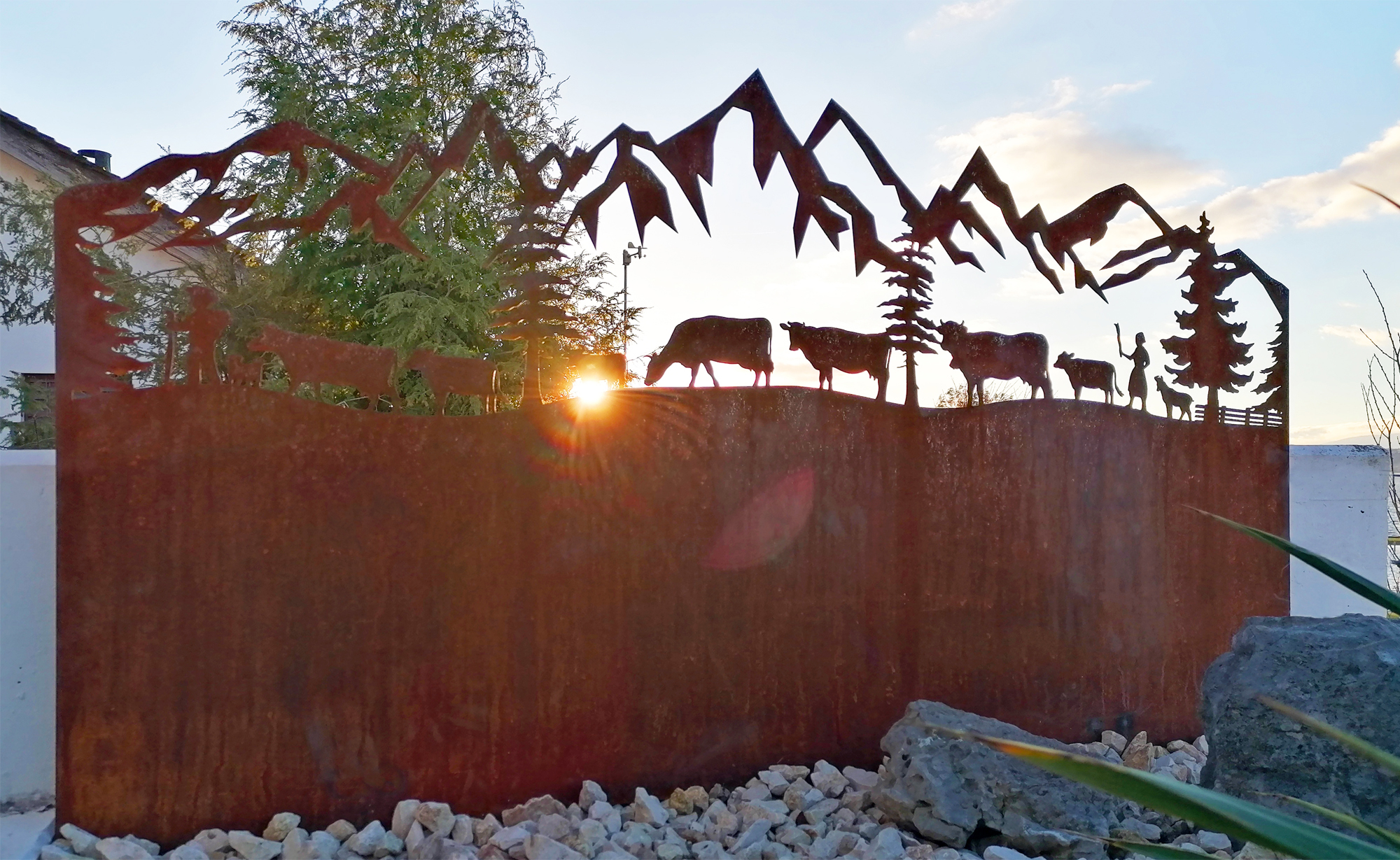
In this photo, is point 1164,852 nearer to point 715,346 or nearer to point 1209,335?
point 715,346

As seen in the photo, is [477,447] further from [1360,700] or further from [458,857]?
[1360,700]

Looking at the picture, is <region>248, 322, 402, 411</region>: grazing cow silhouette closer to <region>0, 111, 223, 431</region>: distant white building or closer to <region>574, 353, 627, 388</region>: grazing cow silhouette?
<region>574, 353, 627, 388</region>: grazing cow silhouette

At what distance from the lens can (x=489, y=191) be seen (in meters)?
14.8

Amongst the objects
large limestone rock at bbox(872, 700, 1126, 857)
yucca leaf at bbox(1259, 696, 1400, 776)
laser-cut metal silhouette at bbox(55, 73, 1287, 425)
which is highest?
laser-cut metal silhouette at bbox(55, 73, 1287, 425)

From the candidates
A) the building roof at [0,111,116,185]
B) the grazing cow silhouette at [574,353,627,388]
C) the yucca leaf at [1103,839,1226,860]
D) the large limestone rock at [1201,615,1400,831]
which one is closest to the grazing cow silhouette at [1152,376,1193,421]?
the large limestone rock at [1201,615,1400,831]

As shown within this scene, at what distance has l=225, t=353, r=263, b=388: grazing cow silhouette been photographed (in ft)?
10.3

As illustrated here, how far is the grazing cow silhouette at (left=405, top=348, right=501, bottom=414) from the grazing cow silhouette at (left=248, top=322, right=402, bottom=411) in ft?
0.38

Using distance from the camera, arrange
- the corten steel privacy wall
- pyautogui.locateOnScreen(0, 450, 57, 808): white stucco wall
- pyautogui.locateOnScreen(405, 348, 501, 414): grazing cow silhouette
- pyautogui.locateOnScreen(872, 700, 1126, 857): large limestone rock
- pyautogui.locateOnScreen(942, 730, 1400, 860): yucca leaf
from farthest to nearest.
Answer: pyautogui.locateOnScreen(405, 348, 501, 414): grazing cow silhouette → pyautogui.locateOnScreen(0, 450, 57, 808): white stucco wall → the corten steel privacy wall → pyautogui.locateOnScreen(872, 700, 1126, 857): large limestone rock → pyautogui.locateOnScreen(942, 730, 1400, 860): yucca leaf

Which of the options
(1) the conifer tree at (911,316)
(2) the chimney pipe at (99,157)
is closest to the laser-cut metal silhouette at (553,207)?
(1) the conifer tree at (911,316)

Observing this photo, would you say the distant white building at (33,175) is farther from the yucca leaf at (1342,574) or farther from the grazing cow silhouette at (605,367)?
the yucca leaf at (1342,574)

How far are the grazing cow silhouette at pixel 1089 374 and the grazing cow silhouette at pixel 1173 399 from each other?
188 millimetres

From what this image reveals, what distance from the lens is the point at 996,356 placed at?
12.7 ft

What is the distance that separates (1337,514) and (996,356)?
2.10 m

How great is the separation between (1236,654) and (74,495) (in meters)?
3.57
